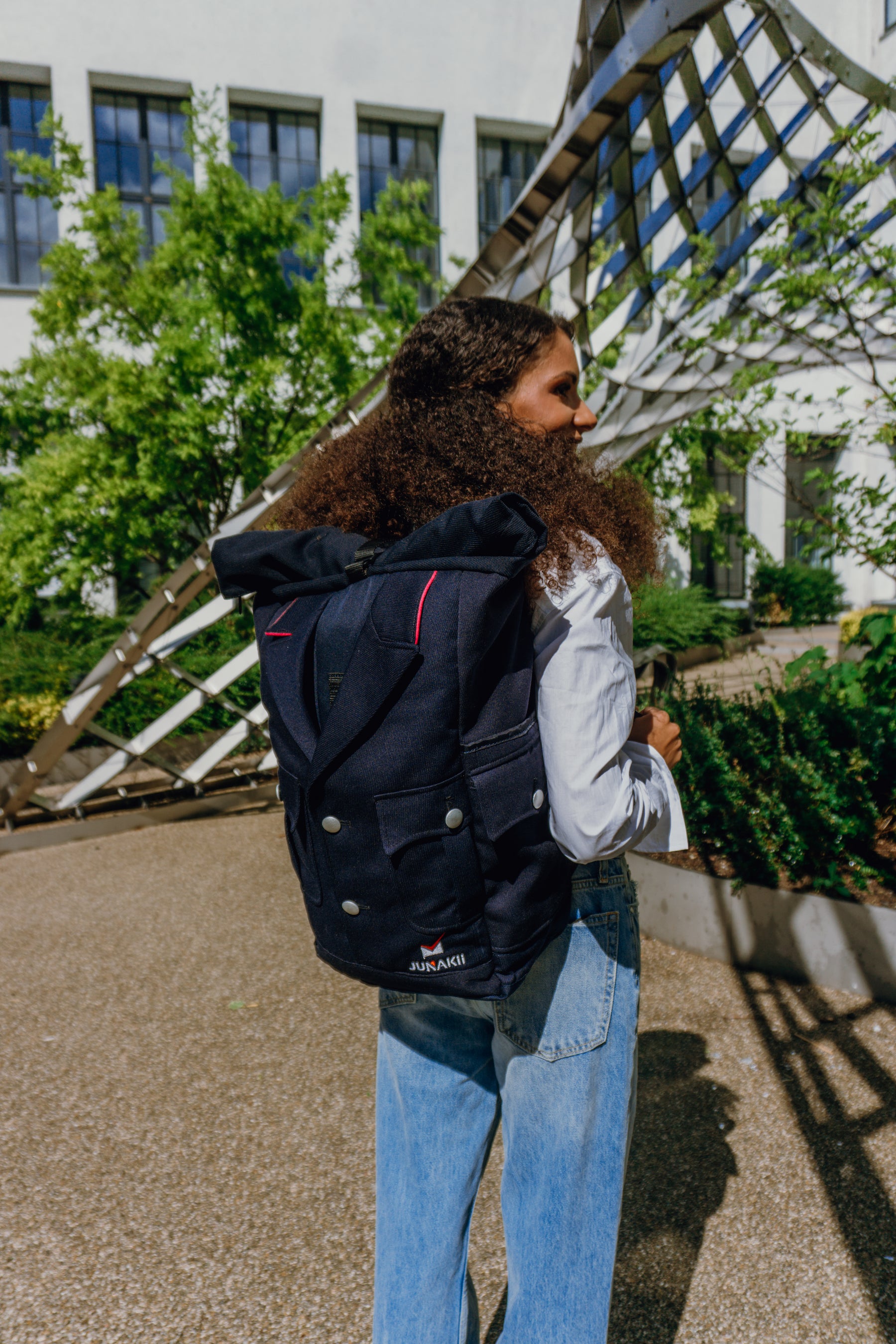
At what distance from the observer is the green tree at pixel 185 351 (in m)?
8.07

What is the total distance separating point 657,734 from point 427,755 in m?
0.48

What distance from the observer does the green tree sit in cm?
807

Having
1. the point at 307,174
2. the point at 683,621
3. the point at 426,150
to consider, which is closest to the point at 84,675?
the point at 683,621

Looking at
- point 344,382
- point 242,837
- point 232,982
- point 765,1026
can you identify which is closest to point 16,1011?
point 232,982

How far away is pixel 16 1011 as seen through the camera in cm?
403

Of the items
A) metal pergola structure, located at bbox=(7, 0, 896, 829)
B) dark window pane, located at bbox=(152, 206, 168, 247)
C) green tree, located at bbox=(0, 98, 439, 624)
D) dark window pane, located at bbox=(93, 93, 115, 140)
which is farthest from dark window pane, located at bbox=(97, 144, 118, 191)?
metal pergola structure, located at bbox=(7, 0, 896, 829)

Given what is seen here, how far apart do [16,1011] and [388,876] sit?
347cm

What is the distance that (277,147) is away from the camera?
1550 cm

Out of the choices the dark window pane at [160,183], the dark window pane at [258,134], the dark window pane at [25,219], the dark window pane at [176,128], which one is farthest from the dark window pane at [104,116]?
the dark window pane at [258,134]

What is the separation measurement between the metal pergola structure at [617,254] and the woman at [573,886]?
9.61ft

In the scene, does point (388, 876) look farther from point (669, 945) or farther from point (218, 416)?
point (218, 416)

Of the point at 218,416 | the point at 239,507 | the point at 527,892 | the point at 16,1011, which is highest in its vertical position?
the point at 218,416

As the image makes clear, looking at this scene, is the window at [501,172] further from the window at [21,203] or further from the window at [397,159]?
the window at [21,203]

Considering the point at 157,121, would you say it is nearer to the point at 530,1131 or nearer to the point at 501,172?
the point at 501,172
